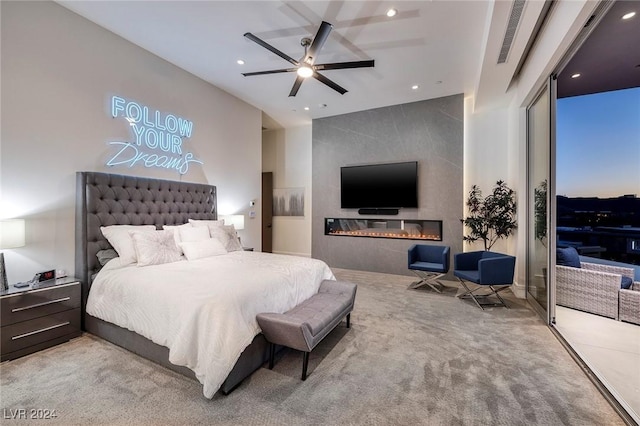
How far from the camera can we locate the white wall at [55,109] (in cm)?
269

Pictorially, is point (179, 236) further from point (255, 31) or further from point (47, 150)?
point (255, 31)

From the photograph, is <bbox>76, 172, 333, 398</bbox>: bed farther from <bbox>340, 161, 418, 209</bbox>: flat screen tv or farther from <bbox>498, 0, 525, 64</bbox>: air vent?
<bbox>498, 0, 525, 64</bbox>: air vent

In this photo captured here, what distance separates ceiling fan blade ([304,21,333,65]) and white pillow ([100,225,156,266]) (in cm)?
284

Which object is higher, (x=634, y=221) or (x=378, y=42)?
(x=378, y=42)

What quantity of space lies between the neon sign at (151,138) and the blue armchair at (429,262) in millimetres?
4169

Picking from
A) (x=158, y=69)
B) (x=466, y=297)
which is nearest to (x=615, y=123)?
(x=466, y=297)

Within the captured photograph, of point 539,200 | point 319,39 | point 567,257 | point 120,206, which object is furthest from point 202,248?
point 567,257

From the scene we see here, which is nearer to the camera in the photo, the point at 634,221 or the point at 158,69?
the point at 634,221

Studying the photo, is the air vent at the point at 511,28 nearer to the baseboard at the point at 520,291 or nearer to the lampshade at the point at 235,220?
the baseboard at the point at 520,291

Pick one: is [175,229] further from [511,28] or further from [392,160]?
[511,28]

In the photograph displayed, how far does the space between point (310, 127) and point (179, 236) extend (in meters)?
4.55

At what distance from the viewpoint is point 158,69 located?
3988 millimetres

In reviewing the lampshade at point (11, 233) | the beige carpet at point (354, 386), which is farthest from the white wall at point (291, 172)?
the lampshade at point (11, 233)

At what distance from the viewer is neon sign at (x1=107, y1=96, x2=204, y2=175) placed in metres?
3.55
